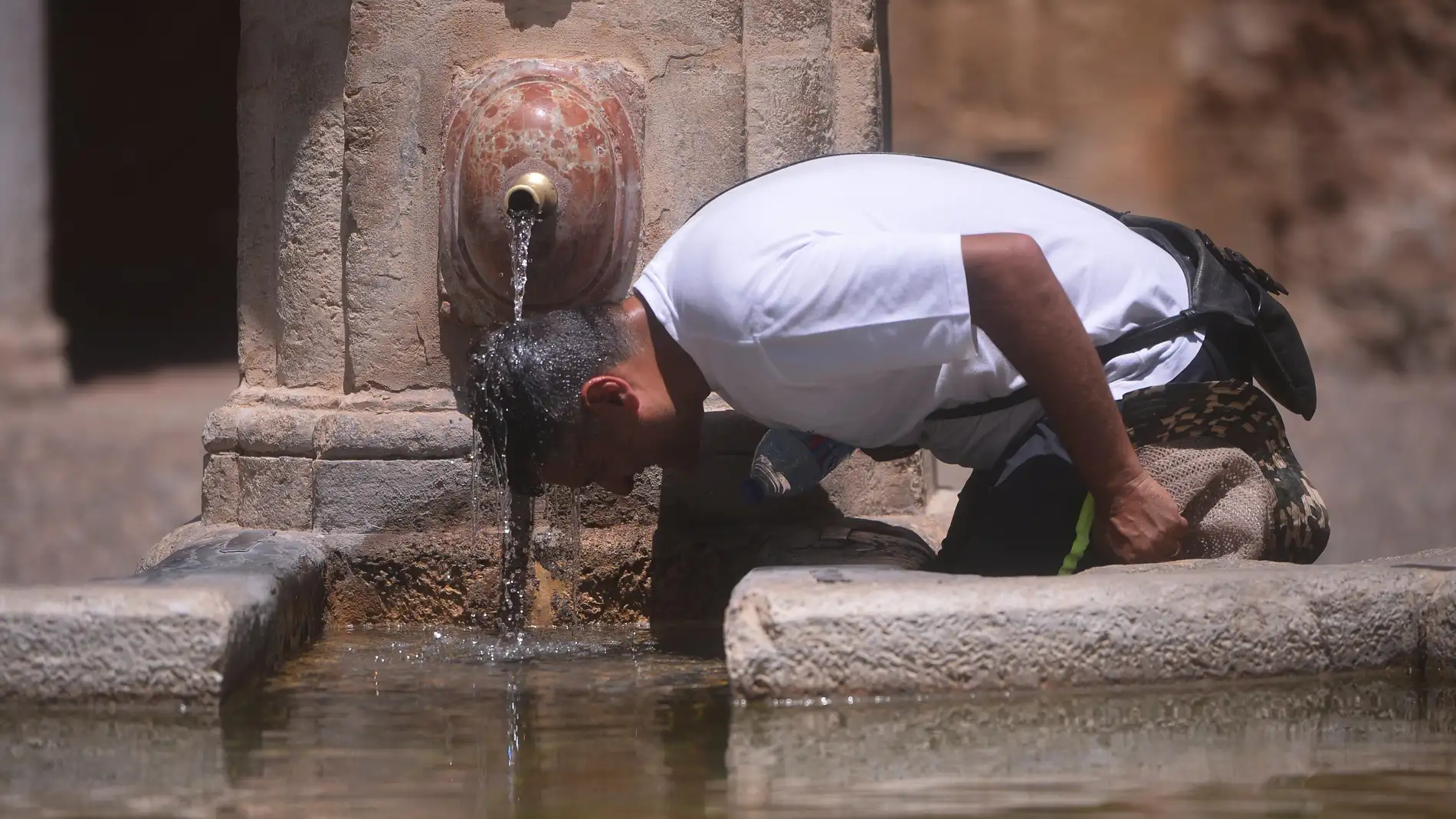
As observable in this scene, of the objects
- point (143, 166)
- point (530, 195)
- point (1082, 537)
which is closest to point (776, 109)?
point (530, 195)

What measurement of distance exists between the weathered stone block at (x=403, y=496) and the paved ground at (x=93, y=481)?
2.09m

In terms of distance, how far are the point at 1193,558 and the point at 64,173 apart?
9.23m

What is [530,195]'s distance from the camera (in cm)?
313

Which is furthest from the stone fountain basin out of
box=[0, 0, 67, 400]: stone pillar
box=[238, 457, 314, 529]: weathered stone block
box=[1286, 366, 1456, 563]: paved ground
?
box=[0, 0, 67, 400]: stone pillar

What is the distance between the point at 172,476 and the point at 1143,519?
4.80 meters

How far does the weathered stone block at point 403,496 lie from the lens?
3346 mm

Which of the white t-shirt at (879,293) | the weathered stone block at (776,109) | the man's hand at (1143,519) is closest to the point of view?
the white t-shirt at (879,293)

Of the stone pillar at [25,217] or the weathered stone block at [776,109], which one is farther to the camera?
the stone pillar at [25,217]

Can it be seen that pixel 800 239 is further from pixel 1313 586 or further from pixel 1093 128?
pixel 1093 128

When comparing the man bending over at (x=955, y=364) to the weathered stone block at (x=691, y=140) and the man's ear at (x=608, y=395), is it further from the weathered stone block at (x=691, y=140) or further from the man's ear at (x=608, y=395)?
the weathered stone block at (x=691, y=140)

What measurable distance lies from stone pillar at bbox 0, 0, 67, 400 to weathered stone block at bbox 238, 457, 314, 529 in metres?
4.91

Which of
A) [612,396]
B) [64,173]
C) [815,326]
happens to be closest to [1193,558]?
[815,326]

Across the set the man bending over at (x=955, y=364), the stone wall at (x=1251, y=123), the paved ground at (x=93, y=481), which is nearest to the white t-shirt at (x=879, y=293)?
the man bending over at (x=955, y=364)

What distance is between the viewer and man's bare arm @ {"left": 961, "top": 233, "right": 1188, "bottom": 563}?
2535 mm
